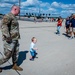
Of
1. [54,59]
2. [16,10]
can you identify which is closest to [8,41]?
[16,10]

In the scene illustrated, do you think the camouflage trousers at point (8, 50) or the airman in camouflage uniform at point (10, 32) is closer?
the airman in camouflage uniform at point (10, 32)

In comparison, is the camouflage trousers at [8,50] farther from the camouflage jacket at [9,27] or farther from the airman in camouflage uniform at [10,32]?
the camouflage jacket at [9,27]

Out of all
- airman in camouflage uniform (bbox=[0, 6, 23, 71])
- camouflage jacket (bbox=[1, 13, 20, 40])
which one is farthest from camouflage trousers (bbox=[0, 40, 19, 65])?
camouflage jacket (bbox=[1, 13, 20, 40])

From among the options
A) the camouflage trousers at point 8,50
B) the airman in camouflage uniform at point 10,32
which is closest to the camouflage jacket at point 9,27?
the airman in camouflage uniform at point 10,32

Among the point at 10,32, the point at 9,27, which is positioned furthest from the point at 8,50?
the point at 9,27

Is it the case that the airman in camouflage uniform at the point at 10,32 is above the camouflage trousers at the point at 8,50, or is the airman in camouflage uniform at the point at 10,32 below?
above

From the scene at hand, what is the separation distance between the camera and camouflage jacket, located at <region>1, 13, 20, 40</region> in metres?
6.50

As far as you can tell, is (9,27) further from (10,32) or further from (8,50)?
(8,50)

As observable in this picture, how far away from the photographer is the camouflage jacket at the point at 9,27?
21.3ft

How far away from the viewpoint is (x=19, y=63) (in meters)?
8.12

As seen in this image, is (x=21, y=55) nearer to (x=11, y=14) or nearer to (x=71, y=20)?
(x=11, y=14)

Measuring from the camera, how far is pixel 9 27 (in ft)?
21.9

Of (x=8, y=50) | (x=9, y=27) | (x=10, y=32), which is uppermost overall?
(x=9, y=27)

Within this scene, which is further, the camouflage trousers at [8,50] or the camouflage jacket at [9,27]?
the camouflage trousers at [8,50]
